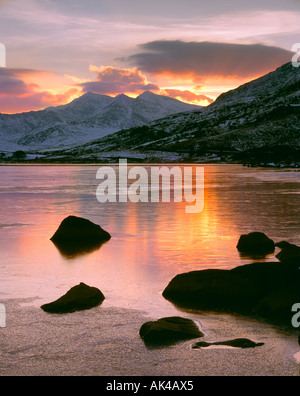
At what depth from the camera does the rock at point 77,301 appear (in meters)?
14.0

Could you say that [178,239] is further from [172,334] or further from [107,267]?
[172,334]

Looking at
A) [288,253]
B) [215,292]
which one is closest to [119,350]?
[215,292]

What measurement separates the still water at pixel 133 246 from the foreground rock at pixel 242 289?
0.76 meters

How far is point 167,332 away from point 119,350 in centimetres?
129

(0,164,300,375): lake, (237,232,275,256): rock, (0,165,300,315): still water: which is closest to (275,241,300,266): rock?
(0,164,300,375): lake

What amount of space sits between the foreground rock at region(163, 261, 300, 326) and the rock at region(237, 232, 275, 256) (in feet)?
21.1

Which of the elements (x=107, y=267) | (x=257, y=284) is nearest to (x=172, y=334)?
(x=257, y=284)

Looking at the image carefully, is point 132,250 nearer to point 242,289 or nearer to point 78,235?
point 78,235

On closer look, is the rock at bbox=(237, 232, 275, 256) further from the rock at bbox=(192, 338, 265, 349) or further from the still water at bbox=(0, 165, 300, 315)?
the rock at bbox=(192, 338, 265, 349)

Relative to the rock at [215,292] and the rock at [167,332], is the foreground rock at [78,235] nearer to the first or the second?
the rock at [215,292]

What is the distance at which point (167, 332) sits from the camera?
1197cm

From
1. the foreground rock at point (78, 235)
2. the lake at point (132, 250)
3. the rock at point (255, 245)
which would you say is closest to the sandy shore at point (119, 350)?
the lake at point (132, 250)

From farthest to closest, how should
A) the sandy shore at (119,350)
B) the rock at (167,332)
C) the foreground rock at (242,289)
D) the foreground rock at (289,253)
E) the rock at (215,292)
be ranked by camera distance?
the foreground rock at (289,253)
the rock at (215,292)
the foreground rock at (242,289)
the rock at (167,332)
the sandy shore at (119,350)
